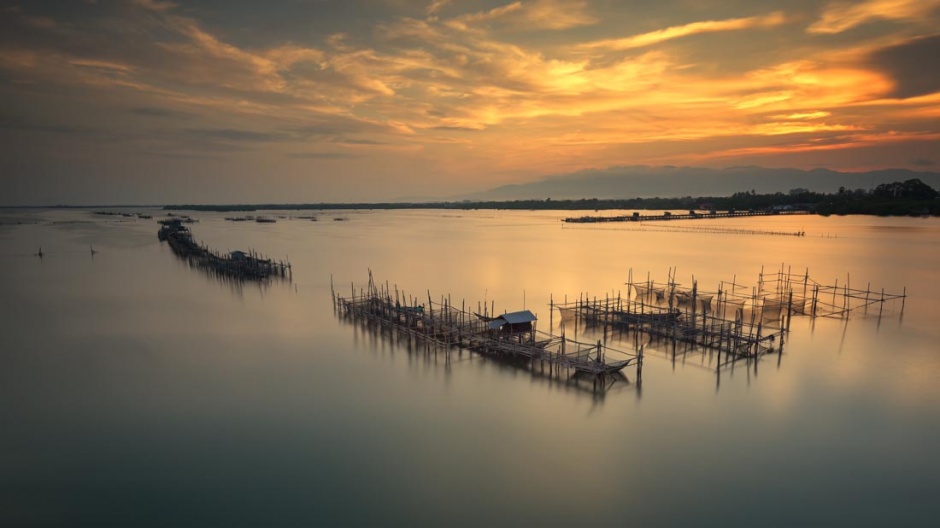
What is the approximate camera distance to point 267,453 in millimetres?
9094

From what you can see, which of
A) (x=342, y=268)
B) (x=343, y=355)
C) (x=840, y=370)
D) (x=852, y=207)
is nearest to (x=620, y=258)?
(x=342, y=268)

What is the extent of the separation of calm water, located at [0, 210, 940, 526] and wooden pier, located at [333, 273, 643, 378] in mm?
618

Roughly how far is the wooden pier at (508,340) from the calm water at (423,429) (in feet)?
2.03

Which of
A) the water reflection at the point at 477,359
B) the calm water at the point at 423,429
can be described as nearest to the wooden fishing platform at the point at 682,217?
the calm water at the point at 423,429

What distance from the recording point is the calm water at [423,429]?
7738 millimetres

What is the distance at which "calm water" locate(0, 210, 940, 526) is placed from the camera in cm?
774

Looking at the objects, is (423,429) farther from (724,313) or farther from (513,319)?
(724,313)

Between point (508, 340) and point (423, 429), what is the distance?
4491 mm

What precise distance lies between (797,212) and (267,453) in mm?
100859

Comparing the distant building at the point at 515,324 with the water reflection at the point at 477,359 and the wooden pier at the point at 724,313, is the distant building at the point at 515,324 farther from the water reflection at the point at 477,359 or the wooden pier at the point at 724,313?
the wooden pier at the point at 724,313

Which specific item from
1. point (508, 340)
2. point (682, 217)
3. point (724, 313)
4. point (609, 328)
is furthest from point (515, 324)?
point (682, 217)

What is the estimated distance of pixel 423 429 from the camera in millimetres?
10180

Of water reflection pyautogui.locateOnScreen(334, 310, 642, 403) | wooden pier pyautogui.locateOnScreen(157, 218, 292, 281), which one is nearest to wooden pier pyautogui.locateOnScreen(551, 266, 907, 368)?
water reflection pyautogui.locateOnScreen(334, 310, 642, 403)

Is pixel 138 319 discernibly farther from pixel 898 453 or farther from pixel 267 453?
pixel 898 453
